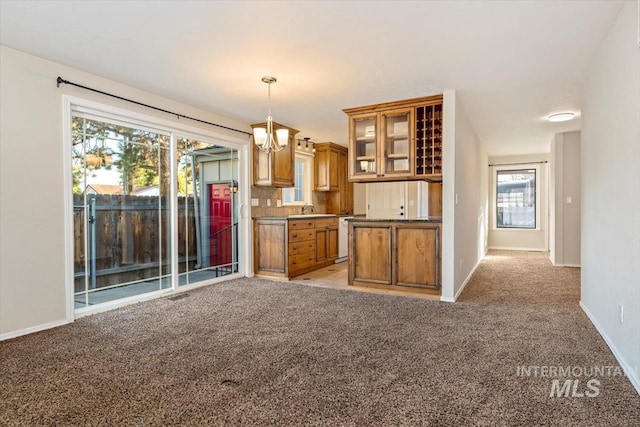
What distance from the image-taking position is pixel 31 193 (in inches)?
120

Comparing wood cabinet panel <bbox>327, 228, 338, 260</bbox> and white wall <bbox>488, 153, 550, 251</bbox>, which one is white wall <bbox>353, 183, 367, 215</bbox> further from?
white wall <bbox>488, 153, 550, 251</bbox>

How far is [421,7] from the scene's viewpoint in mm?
2336

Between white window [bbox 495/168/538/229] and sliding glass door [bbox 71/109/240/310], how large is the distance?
6919 mm

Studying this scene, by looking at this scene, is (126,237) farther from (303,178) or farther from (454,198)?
(303,178)

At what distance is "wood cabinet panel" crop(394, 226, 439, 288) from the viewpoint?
13.9 ft

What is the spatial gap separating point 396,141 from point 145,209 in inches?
124

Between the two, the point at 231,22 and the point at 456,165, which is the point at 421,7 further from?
the point at 456,165

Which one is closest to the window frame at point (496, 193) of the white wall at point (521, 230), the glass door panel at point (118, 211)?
the white wall at point (521, 230)

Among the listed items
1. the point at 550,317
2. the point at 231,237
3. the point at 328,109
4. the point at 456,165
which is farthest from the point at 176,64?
the point at 550,317

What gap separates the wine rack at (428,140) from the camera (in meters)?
4.25

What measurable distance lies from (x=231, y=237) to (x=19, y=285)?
8.76 feet

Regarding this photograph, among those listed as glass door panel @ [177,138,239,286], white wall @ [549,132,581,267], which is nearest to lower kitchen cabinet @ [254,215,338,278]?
glass door panel @ [177,138,239,286]

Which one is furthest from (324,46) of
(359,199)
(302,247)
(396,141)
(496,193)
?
(496,193)

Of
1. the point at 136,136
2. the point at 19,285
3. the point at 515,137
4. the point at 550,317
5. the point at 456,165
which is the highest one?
the point at 515,137
